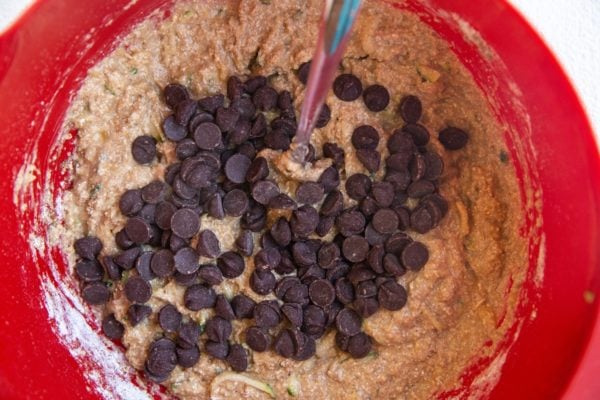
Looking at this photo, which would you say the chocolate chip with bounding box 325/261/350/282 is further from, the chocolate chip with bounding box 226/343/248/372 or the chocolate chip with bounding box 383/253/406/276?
the chocolate chip with bounding box 226/343/248/372

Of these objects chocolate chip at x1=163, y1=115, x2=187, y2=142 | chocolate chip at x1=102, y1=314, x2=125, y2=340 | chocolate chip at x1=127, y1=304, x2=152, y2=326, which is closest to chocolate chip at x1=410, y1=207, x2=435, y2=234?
chocolate chip at x1=163, y1=115, x2=187, y2=142

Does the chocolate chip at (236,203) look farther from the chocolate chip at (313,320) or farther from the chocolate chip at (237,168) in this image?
the chocolate chip at (313,320)

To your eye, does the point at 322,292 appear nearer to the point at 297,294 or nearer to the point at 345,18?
the point at 297,294

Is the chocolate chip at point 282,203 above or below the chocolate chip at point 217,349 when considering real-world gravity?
above

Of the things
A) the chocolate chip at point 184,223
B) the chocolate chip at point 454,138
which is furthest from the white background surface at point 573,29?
the chocolate chip at point 184,223

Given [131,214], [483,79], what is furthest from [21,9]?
[483,79]

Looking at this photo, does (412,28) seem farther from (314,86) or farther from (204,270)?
(204,270)

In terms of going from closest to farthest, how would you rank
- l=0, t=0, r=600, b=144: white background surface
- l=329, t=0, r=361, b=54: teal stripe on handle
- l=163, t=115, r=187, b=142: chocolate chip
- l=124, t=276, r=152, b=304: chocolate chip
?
l=329, t=0, r=361, b=54: teal stripe on handle
l=0, t=0, r=600, b=144: white background surface
l=124, t=276, r=152, b=304: chocolate chip
l=163, t=115, r=187, b=142: chocolate chip
